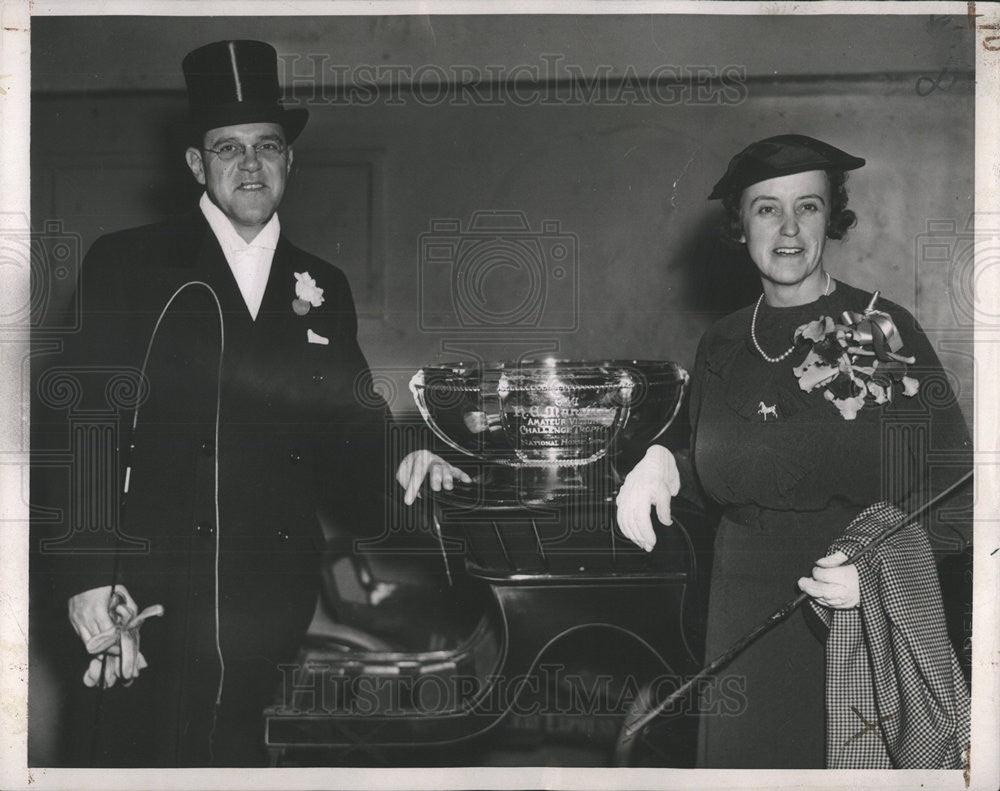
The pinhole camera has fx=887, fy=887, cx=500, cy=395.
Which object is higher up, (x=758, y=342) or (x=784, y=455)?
(x=758, y=342)

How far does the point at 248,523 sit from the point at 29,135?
594mm

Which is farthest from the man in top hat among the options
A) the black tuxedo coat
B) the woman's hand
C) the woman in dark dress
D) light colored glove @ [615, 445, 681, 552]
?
the woman's hand

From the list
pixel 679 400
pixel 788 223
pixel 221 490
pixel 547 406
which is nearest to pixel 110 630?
pixel 221 490

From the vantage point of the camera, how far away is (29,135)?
1179 millimetres

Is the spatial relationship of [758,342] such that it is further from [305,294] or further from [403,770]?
[403,770]

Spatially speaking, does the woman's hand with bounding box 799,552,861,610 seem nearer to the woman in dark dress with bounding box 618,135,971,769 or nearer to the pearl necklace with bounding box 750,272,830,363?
the woman in dark dress with bounding box 618,135,971,769

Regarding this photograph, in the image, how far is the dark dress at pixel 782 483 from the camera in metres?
1.11

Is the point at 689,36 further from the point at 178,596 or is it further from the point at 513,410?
the point at 178,596

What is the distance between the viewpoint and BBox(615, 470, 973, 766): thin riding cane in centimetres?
111

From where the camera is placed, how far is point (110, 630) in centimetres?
115

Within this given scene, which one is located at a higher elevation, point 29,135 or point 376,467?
point 29,135

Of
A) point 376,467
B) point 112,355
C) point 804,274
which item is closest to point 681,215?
point 804,274

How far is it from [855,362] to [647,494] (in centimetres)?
31

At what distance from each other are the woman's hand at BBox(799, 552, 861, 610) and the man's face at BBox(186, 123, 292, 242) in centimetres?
84
